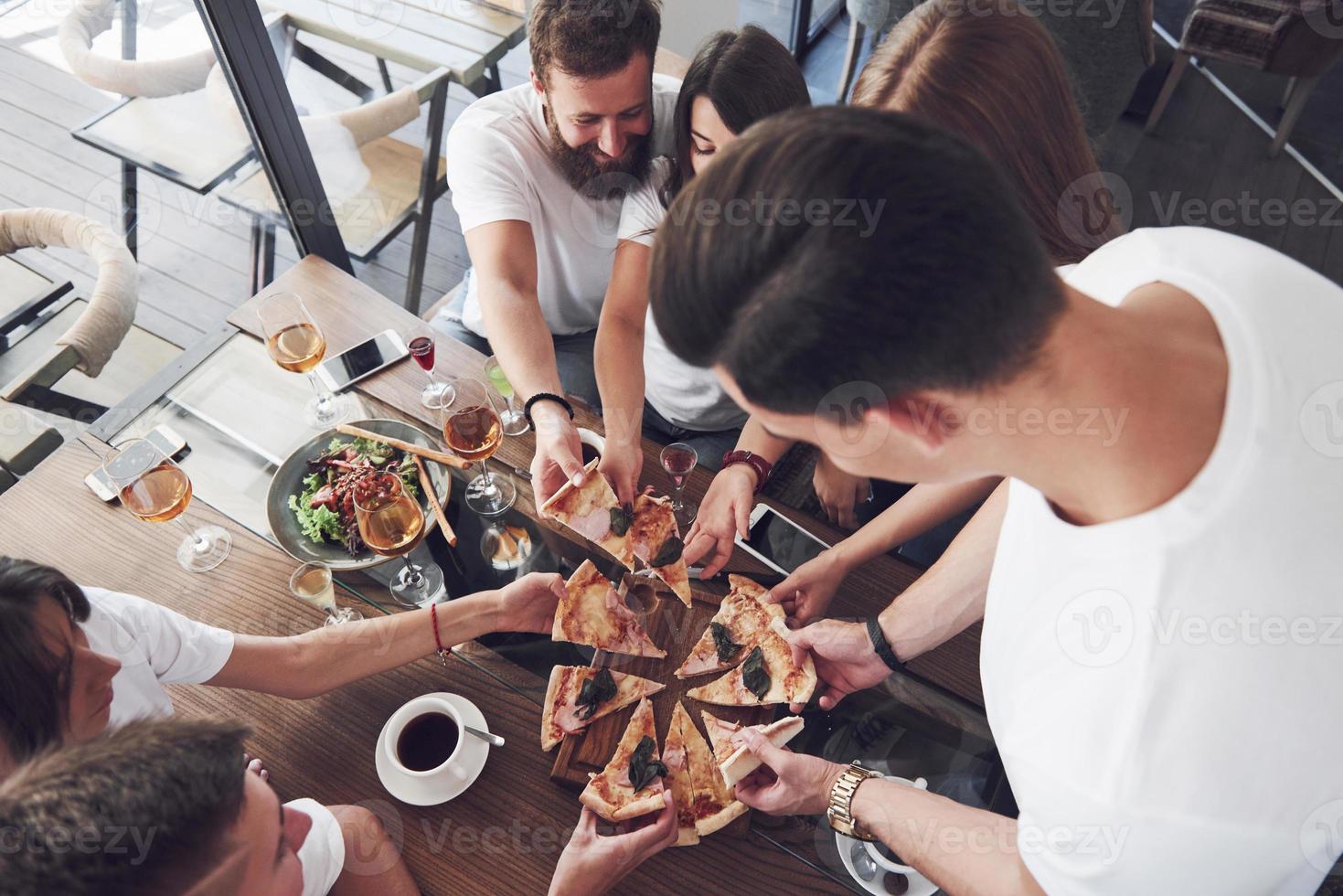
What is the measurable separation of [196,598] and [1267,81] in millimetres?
5826

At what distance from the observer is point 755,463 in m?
1.92

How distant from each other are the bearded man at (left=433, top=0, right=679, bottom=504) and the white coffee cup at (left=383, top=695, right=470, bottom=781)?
0.52 m

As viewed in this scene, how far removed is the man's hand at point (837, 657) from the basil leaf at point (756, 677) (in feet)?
0.22

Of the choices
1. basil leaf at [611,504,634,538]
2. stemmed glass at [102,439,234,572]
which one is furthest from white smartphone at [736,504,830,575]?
stemmed glass at [102,439,234,572]

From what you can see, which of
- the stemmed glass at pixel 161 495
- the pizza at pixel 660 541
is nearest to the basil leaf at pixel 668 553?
the pizza at pixel 660 541

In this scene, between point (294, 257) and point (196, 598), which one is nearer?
point (196, 598)

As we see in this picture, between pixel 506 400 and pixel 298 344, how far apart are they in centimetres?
52

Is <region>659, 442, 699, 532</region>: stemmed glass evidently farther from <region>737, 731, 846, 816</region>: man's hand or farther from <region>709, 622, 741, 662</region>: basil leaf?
<region>737, 731, 846, 816</region>: man's hand

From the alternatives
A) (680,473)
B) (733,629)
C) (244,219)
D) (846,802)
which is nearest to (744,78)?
(680,473)

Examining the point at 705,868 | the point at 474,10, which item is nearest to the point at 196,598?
the point at 705,868

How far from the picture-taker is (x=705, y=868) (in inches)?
54.4

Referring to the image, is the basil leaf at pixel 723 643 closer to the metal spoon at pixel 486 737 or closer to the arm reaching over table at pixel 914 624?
the arm reaching over table at pixel 914 624

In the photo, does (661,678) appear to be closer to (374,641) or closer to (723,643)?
(723,643)

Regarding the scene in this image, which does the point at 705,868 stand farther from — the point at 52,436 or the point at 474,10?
the point at 474,10
